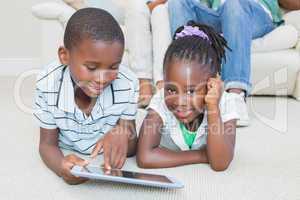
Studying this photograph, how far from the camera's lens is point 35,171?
1008mm

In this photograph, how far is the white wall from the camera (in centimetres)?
Answer: 257

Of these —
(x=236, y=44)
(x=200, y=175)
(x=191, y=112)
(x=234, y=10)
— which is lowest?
(x=200, y=175)

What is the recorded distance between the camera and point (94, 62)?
2.91ft

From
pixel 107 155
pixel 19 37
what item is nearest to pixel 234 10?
pixel 107 155

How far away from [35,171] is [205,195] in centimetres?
41

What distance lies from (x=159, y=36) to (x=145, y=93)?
22 centimetres

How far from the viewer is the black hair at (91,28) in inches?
35.0

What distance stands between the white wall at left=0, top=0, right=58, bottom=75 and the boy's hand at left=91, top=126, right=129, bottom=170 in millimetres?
1708

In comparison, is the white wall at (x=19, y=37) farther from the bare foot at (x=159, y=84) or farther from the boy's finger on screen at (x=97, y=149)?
the boy's finger on screen at (x=97, y=149)

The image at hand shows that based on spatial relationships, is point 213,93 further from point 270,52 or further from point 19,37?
point 19,37

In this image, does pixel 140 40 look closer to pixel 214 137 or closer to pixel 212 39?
pixel 212 39

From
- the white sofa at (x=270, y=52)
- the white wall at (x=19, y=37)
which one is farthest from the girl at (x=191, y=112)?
the white wall at (x=19, y=37)

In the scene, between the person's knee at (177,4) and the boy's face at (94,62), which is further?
the person's knee at (177,4)

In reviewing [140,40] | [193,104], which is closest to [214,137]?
[193,104]
